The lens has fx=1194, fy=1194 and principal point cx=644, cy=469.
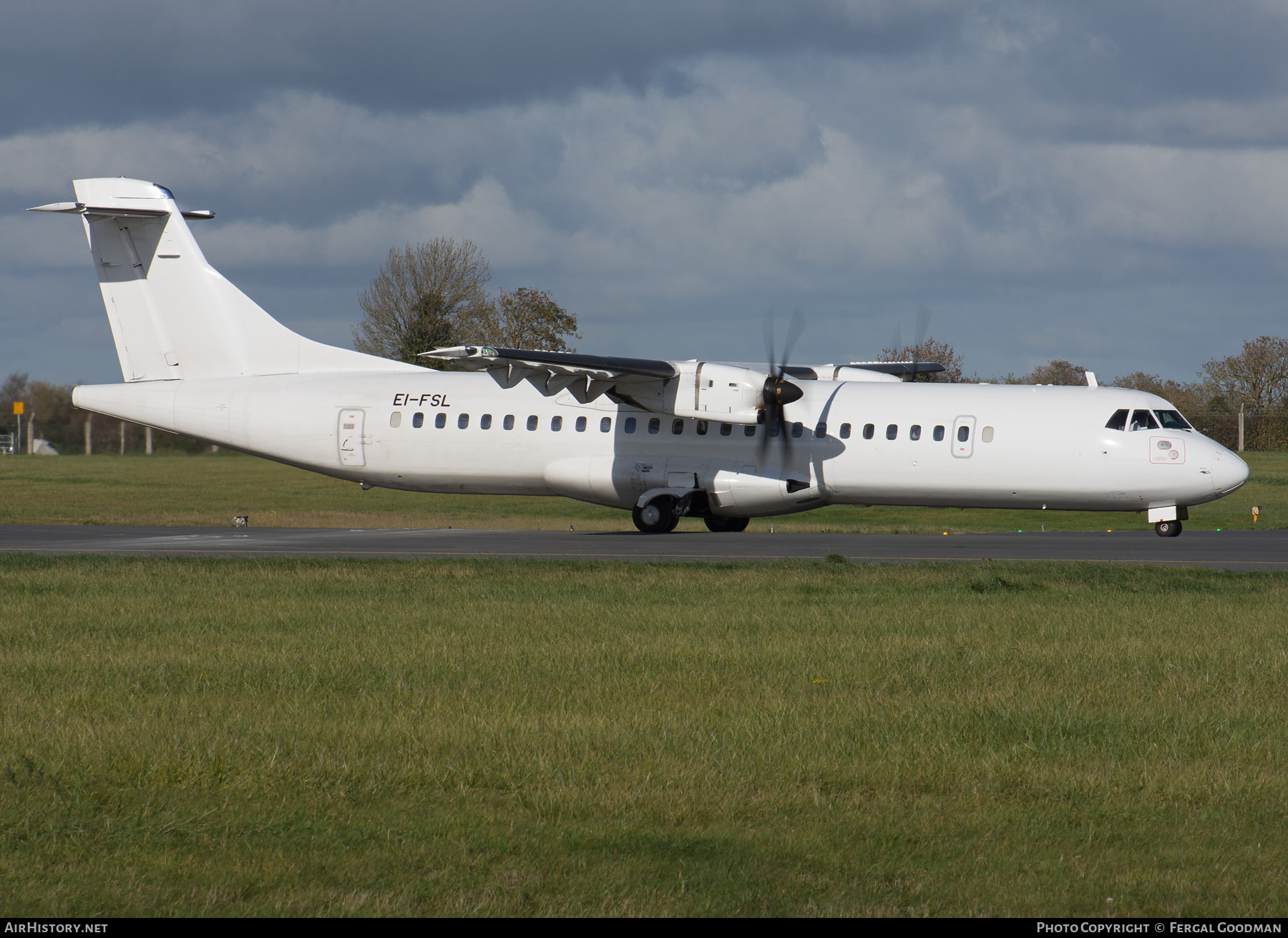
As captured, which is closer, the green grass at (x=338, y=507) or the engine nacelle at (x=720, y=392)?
the engine nacelle at (x=720, y=392)

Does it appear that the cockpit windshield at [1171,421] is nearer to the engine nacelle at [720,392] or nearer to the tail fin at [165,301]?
the engine nacelle at [720,392]

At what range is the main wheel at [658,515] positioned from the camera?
2667 centimetres

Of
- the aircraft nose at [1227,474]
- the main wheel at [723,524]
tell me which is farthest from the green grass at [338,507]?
the aircraft nose at [1227,474]

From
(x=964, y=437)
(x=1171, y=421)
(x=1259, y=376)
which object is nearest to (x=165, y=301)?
(x=964, y=437)

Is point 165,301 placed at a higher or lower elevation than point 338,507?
higher

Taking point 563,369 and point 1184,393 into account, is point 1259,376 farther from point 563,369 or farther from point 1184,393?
point 563,369

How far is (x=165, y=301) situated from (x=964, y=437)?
18984 mm

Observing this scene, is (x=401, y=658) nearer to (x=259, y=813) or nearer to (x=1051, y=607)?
(x=259, y=813)

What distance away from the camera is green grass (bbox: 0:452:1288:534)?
125 ft

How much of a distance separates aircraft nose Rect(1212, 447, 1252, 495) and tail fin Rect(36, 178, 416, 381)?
2112 cm

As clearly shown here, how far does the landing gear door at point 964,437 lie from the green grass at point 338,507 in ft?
19.8

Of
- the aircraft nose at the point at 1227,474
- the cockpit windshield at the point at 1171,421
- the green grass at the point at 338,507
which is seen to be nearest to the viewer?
the aircraft nose at the point at 1227,474

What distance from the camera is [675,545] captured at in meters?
22.7

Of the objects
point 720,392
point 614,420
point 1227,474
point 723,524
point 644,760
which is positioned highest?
point 720,392
